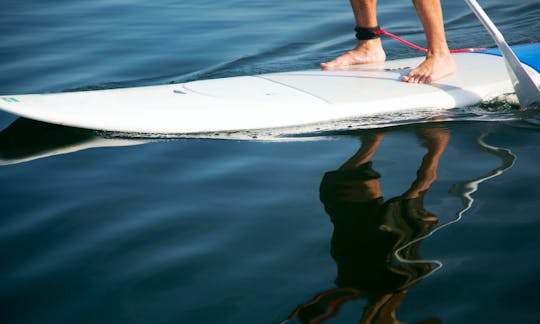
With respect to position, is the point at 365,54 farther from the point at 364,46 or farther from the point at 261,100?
the point at 261,100

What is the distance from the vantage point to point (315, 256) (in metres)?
2.54

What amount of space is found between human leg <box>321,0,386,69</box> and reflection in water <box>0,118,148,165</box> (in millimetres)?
1370

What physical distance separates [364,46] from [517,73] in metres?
0.94

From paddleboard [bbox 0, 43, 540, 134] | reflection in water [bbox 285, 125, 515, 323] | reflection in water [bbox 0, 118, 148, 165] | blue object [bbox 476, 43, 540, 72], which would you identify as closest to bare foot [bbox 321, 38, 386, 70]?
paddleboard [bbox 0, 43, 540, 134]

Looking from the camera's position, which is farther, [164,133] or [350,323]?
[164,133]

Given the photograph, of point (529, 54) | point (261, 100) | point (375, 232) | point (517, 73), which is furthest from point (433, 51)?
point (375, 232)

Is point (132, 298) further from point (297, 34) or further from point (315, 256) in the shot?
point (297, 34)

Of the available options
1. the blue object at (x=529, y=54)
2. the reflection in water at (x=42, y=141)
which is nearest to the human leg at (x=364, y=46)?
the blue object at (x=529, y=54)

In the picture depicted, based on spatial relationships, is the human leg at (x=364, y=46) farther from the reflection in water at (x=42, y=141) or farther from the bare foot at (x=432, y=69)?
the reflection in water at (x=42, y=141)

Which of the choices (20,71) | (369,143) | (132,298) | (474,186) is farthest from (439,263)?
(20,71)

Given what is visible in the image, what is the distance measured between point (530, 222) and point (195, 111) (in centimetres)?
163

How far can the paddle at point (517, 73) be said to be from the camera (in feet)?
12.6

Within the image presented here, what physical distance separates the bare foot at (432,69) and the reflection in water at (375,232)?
632mm

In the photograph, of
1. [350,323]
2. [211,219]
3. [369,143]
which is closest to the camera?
[350,323]
